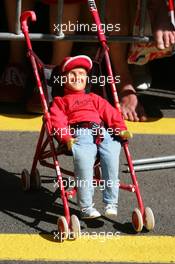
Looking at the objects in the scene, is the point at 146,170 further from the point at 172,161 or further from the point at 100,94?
the point at 100,94

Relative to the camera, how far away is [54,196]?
4844 millimetres

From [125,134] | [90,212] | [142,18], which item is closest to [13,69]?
[142,18]

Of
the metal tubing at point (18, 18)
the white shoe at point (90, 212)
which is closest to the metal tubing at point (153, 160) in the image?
the white shoe at point (90, 212)

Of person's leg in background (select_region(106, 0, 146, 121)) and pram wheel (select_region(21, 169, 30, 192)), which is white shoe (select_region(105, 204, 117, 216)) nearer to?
pram wheel (select_region(21, 169, 30, 192))

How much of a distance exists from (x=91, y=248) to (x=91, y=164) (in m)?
0.43

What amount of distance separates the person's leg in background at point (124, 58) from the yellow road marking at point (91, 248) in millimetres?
1808

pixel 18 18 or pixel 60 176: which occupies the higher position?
pixel 18 18

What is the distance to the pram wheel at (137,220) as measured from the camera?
4.36 metres

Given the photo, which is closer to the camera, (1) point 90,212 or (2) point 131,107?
(1) point 90,212

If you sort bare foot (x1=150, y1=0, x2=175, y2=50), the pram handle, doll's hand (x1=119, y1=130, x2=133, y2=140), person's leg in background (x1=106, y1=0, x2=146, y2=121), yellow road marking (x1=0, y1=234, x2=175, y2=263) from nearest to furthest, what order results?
yellow road marking (x1=0, y1=234, x2=175, y2=263) < doll's hand (x1=119, y1=130, x2=133, y2=140) < the pram handle < bare foot (x1=150, y1=0, x2=175, y2=50) < person's leg in background (x1=106, y1=0, x2=146, y2=121)

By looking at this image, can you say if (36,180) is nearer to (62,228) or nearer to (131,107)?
(62,228)

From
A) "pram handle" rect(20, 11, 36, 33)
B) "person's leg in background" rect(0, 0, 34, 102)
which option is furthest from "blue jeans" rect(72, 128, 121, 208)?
"person's leg in background" rect(0, 0, 34, 102)

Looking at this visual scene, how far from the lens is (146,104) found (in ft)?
21.2

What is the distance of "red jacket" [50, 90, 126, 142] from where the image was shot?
4.55 metres
